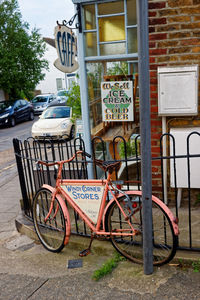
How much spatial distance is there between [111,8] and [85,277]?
3409mm

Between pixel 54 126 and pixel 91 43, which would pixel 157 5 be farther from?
pixel 54 126

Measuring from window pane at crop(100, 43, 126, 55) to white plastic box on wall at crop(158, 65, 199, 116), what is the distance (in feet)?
2.21

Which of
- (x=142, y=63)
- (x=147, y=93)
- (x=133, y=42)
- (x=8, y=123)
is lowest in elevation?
(x=8, y=123)

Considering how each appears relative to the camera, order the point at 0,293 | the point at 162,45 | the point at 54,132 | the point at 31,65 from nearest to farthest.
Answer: the point at 0,293, the point at 162,45, the point at 54,132, the point at 31,65

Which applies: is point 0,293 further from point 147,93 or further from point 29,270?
A: point 147,93

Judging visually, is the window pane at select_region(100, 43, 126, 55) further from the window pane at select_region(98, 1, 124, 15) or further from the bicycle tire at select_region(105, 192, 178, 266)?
the bicycle tire at select_region(105, 192, 178, 266)

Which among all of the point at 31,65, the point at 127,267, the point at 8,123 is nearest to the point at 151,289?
the point at 127,267

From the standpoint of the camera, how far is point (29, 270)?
12.2 feet

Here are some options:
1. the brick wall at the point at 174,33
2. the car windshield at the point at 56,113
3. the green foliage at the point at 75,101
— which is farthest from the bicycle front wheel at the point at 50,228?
the car windshield at the point at 56,113

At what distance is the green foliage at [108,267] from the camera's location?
11.1 ft

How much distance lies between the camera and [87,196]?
3.62 metres

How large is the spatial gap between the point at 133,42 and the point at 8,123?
15681 mm

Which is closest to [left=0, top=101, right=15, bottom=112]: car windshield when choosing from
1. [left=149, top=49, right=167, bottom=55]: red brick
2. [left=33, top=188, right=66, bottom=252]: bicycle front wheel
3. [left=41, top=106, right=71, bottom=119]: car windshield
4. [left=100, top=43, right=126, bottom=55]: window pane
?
[left=41, top=106, right=71, bottom=119]: car windshield

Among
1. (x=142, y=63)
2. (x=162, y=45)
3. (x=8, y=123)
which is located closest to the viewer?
(x=142, y=63)
